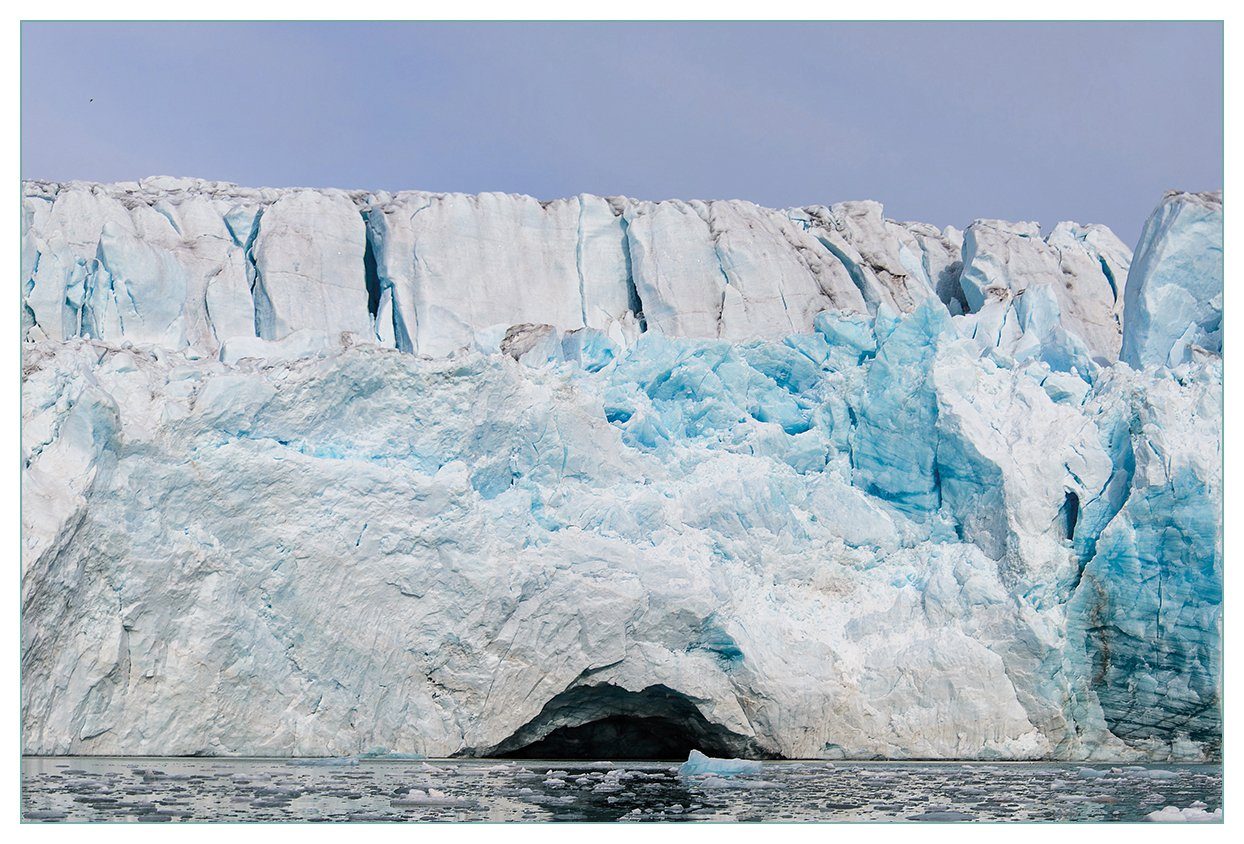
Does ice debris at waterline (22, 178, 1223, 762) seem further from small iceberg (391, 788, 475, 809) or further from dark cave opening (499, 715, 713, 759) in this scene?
small iceberg (391, 788, 475, 809)

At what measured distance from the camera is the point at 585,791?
36.0 ft

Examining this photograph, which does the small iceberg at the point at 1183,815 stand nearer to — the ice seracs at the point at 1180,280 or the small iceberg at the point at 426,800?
the small iceberg at the point at 426,800

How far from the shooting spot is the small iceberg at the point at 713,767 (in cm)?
1263

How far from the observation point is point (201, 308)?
59.1ft

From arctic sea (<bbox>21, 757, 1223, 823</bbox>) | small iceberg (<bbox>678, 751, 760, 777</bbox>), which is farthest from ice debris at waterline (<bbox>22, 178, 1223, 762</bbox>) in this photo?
small iceberg (<bbox>678, 751, 760, 777</bbox>)

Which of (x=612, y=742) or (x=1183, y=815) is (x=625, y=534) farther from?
(x=1183, y=815)

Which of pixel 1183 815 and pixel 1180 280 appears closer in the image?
pixel 1183 815

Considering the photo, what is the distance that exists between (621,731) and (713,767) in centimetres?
313

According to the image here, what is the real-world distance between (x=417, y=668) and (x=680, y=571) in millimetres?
2791

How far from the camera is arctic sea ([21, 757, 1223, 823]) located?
9289 mm

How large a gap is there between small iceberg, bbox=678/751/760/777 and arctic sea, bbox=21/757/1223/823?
174 mm

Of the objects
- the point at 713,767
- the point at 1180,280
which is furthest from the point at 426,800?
the point at 1180,280

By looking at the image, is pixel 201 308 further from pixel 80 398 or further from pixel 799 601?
pixel 799 601

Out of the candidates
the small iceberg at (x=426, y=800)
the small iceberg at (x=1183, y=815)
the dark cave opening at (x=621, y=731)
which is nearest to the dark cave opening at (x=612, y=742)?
the dark cave opening at (x=621, y=731)
